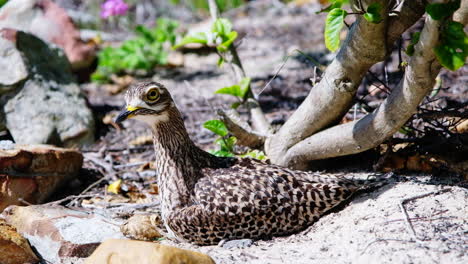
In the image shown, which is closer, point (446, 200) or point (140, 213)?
point (446, 200)

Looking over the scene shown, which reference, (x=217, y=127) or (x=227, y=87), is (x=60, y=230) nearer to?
(x=217, y=127)

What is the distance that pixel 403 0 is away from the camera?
378 cm

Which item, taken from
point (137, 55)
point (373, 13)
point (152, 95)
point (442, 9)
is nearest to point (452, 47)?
point (442, 9)

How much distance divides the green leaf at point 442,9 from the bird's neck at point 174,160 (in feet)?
6.36

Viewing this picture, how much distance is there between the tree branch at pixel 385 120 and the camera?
3.55m

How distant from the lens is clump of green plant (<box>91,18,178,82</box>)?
27.0 ft

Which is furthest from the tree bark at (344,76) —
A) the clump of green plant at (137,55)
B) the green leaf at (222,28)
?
the clump of green plant at (137,55)

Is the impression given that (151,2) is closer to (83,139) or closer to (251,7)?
(251,7)

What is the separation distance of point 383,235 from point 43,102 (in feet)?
12.9

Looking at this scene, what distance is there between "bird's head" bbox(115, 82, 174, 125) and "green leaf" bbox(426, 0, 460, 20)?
6.12 feet

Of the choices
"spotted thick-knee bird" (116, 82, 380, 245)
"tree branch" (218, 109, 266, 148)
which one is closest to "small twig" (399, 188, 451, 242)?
"spotted thick-knee bird" (116, 82, 380, 245)

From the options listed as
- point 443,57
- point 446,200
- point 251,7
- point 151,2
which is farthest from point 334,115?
point 151,2

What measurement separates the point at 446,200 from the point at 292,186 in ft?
3.23

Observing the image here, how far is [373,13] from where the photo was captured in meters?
3.57
